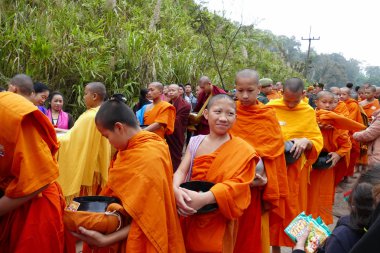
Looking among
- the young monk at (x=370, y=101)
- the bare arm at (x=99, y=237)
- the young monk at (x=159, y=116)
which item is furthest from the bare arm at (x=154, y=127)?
the young monk at (x=370, y=101)

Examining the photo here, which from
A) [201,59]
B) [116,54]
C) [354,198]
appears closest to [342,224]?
[354,198]

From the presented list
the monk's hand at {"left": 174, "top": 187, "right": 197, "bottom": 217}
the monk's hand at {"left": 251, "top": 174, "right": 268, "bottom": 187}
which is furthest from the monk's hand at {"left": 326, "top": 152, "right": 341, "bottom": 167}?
the monk's hand at {"left": 174, "top": 187, "right": 197, "bottom": 217}

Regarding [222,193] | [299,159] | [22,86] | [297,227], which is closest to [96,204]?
[222,193]

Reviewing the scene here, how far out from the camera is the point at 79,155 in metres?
3.87

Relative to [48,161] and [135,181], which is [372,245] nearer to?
[135,181]

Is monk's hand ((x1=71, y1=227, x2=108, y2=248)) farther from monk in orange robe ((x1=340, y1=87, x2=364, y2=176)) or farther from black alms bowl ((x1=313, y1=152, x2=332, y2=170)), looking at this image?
monk in orange robe ((x1=340, y1=87, x2=364, y2=176))

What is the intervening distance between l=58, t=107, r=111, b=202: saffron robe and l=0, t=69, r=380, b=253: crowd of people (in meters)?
0.01

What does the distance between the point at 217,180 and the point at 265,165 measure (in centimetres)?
76

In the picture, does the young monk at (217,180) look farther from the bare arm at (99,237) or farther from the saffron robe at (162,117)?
the saffron robe at (162,117)

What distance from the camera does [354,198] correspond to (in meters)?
1.72

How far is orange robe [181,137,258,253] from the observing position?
7.97ft

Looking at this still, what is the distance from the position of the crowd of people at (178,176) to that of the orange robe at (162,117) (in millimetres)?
1974

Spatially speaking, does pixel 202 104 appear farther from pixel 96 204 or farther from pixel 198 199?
pixel 96 204

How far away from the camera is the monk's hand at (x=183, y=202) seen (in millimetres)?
2277
